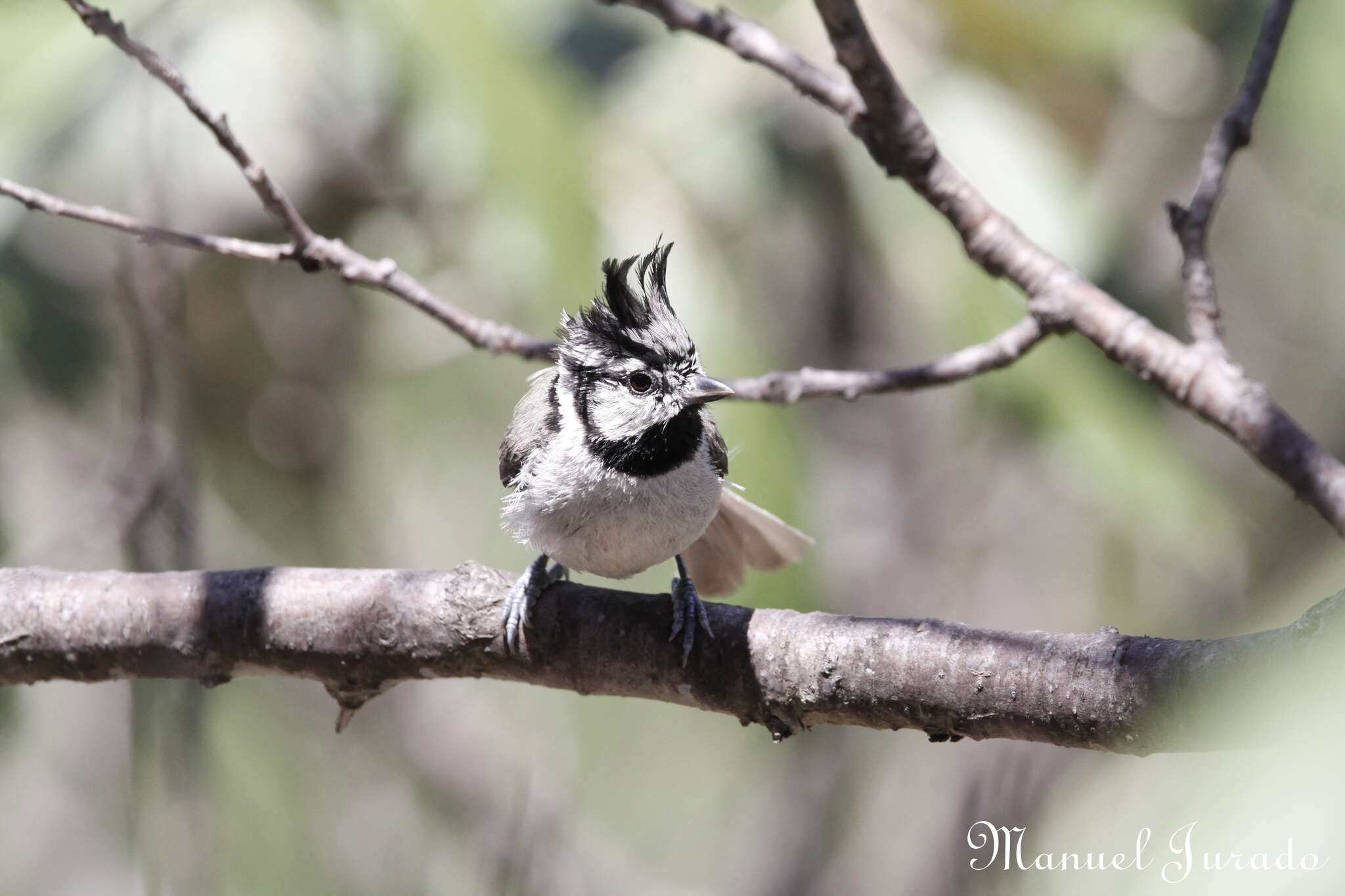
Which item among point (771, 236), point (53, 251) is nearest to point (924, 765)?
point (771, 236)

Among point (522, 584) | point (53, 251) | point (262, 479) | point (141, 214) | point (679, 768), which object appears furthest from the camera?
point (679, 768)

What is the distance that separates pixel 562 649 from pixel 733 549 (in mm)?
726

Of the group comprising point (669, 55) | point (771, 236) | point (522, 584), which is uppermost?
point (771, 236)

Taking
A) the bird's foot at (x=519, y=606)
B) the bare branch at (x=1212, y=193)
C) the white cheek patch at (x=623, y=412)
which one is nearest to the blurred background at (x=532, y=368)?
the white cheek patch at (x=623, y=412)

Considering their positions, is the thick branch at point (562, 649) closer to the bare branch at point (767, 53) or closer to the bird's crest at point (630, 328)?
the bird's crest at point (630, 328)

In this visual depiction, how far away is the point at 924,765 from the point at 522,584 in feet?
10.7

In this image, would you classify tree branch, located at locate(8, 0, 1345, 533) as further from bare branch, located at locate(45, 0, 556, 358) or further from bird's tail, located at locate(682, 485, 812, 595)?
bird's tail, located at locate(682, 485, 812, 595)

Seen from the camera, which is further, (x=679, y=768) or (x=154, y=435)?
(x=679, y=768)

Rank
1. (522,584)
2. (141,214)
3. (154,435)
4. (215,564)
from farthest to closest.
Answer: (215,564) → (141,214) → (154,435) → (522,584)

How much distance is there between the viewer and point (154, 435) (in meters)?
2.40

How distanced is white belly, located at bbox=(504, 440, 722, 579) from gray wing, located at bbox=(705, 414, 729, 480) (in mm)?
107

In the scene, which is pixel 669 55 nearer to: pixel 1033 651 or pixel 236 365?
pixel 236 365

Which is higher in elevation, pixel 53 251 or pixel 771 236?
pixel 771 236

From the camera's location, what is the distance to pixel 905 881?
4.59 m
